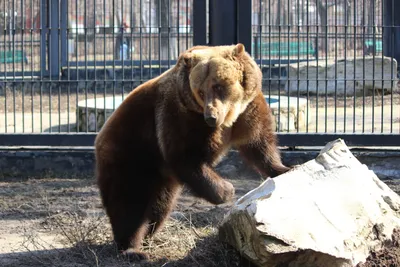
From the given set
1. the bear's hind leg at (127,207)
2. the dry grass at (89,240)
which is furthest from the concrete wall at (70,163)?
the bear's hind leg at (127,207)

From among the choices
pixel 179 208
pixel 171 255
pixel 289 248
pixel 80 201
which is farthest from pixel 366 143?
pixel 289 248

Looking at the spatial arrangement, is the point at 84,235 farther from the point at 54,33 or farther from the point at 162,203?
the point at 54,33

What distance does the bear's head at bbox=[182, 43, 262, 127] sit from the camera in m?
5.31

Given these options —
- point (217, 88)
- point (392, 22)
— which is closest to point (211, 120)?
point (217, 88)

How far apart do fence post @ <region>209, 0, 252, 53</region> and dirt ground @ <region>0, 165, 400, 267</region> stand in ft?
5.51

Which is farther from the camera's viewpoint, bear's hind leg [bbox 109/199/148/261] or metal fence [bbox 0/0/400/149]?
metal fence [bbox 0/0/400/149]

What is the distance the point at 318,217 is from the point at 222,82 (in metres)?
1.20

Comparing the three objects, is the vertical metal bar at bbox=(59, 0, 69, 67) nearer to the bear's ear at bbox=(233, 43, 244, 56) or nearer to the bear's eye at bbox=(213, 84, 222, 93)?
the bear's ear at bbox=(233, 43, 244, 56)

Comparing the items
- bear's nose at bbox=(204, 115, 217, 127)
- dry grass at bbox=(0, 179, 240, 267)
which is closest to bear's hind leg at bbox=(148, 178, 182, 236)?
dry grass at bbox=(0, 179, 240, 267)

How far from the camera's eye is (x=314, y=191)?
4.93m

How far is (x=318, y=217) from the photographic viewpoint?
476 cm

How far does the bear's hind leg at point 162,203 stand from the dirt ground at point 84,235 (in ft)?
0.43

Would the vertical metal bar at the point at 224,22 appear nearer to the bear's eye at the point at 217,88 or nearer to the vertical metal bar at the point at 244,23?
the vertical metal bar at the point at 244,23

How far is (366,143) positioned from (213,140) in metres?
4.10
